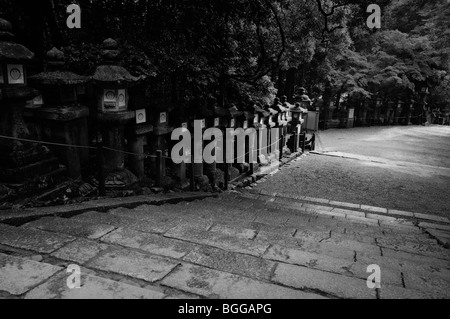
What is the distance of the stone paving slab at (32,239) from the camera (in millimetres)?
3432

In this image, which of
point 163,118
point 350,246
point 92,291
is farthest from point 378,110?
point 92,291

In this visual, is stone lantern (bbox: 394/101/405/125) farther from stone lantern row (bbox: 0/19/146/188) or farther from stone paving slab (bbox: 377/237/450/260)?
stone lantern row (bbox: 0/19/146/188)

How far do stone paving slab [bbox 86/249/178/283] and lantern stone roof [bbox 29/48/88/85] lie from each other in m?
2.94

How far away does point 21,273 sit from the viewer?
290 centimetres

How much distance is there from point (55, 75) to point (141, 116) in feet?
5.24

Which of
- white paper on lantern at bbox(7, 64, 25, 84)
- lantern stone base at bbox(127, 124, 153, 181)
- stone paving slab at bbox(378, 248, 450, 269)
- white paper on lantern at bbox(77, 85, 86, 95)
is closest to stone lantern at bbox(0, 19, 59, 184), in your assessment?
white paper on lantern at bbox(7, 64, 25, 84)

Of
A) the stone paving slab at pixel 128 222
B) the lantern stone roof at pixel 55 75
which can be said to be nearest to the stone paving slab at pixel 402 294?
the stone paving slab at pixel 128 222

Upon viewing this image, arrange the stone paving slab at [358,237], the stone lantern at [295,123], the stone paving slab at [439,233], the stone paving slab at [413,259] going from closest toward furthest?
the stone paving slab at [413,259] → the stone paving slab at [358,237] → the stone paving slab at [439,233] → the stone lantern at [295,123]

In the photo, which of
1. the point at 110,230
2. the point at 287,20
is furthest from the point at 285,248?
the point at 287,20

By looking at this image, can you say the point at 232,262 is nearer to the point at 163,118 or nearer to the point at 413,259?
the point at 413,259

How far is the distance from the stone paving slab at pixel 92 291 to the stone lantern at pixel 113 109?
3.06m

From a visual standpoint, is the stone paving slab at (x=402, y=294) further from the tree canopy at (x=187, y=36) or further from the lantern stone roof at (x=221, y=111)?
the lantern stone roof at (x=221, y=111)

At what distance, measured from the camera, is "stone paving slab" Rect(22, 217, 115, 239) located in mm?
3853
